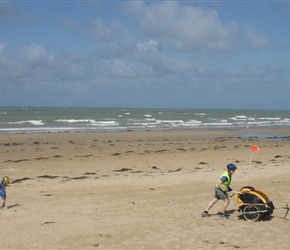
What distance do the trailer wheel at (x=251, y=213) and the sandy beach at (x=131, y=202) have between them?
0.52ft

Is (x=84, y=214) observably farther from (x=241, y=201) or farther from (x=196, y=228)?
(x=241, y=201)

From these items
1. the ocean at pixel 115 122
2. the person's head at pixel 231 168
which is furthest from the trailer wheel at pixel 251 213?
the ocean at pixel 115 122

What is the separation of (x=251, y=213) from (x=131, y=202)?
3.31 m

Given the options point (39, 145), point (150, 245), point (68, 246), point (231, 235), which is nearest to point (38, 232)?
point (68, 246)

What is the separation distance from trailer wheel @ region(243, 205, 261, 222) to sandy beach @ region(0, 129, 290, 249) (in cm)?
16

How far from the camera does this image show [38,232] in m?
7.75

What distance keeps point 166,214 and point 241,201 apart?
1.86 meters

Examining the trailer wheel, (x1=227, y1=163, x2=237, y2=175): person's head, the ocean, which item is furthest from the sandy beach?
the ocean

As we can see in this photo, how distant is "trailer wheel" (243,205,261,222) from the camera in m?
8.44

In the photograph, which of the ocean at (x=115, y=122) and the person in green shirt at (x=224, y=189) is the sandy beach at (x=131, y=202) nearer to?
the person in green shirt at (x=224, y=189)

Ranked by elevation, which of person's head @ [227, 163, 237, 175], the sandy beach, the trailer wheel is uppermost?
person's head @ [227, 163, 237, 175]

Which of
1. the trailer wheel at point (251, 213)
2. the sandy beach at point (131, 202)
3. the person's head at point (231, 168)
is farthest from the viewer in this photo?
the person's head at point (231, 168)

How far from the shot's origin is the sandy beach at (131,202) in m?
7.35

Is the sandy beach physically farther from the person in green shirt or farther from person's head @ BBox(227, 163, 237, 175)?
person's head @ BBox(227, 163, 237, 175)
